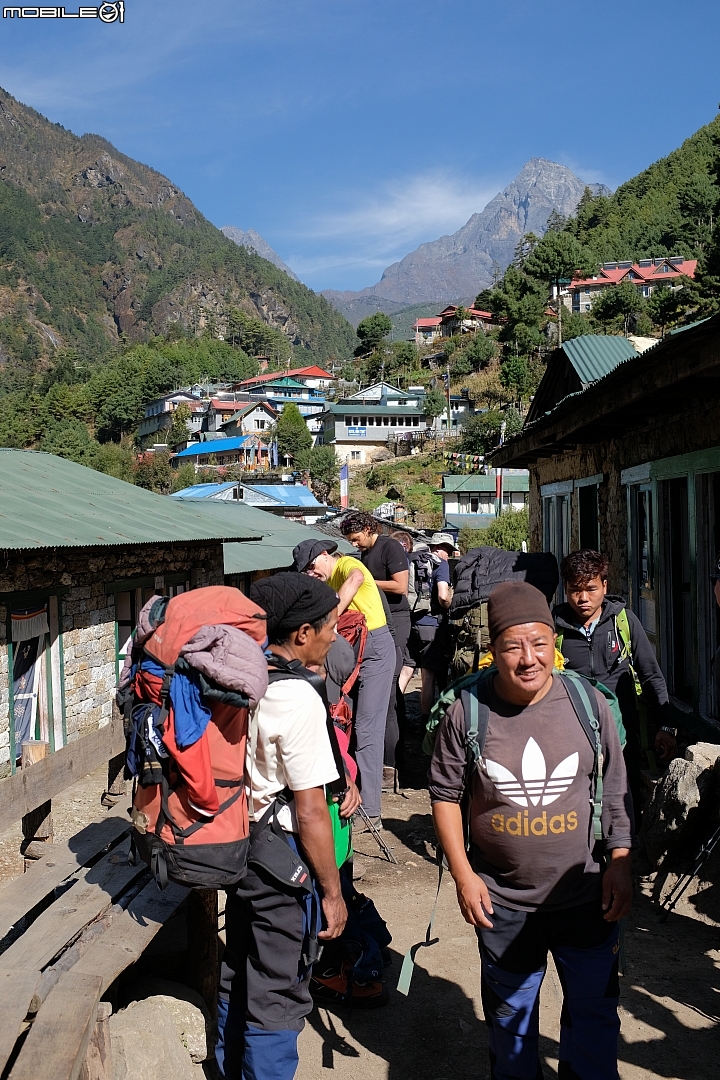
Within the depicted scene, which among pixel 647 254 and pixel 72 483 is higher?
pixel 647 254

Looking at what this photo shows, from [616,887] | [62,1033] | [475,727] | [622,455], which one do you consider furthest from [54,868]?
[622,455]

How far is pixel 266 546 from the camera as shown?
18781mm

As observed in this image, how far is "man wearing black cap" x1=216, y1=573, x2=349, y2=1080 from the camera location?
8.59 ft

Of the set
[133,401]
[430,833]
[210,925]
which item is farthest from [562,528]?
[133,401]

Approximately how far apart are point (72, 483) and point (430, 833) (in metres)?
7.53

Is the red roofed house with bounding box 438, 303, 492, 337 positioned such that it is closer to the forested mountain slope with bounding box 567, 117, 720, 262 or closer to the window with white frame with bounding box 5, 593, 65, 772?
the forested mountain slope with bounding box 567, 117, 720, 262

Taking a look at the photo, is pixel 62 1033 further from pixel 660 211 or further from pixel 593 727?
pixel 660 211

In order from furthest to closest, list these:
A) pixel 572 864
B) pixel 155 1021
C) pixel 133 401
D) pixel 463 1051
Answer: pixel 133 401, pixel 463 1051, pixel 155 1021, pixel 572 864

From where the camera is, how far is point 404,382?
3856 inches

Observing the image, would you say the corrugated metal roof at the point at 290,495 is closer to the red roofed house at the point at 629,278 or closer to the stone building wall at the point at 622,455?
the stone building wall at the point at 622,455

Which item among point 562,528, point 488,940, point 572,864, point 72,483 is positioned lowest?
point 488,940

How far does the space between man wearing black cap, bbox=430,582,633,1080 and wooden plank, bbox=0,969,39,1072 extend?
1.33 metres

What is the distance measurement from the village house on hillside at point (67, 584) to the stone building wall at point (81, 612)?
11 millimetres

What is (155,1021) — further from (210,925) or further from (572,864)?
(572,864)
